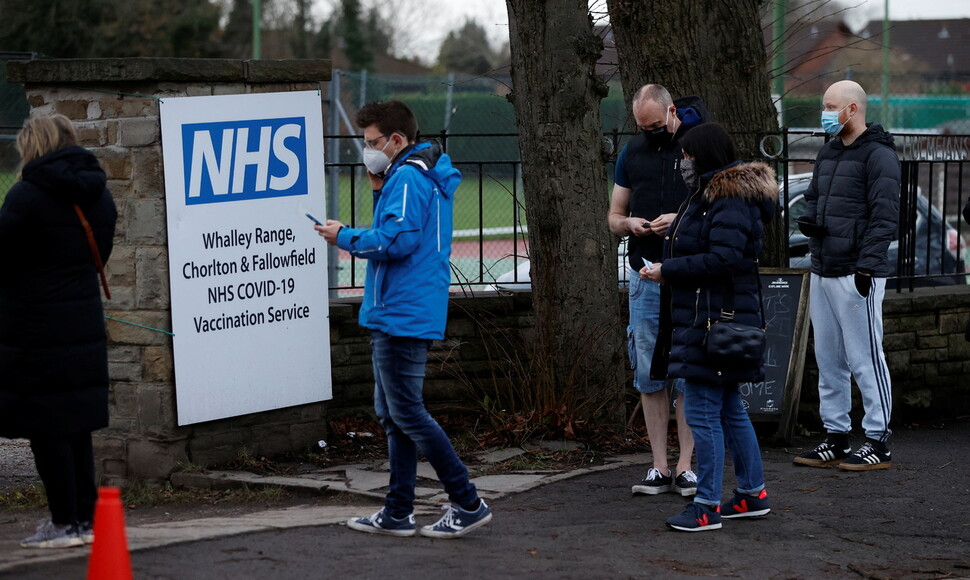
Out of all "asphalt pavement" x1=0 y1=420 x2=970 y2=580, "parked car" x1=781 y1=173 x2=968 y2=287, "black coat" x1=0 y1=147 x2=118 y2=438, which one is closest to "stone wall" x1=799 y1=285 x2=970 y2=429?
"parked car" x1=781 y1=173 x2=968 y2=287

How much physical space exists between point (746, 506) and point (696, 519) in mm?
375

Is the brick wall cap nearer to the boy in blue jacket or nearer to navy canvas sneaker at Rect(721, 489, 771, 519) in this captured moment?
the boy in blue jacket

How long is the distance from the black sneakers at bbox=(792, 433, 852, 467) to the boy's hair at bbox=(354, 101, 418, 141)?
3.24 metres

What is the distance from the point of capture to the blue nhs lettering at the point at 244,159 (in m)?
6.20

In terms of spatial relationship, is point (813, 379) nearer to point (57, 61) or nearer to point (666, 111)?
point (666, 111)

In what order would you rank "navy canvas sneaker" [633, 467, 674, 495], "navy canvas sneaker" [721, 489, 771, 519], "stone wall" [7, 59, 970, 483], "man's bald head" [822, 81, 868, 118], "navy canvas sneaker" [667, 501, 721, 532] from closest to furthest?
"navy canvas sneaker" [667, 501, 721, 532]
"navy canvas sneaker" [721, 489, 771, 519]
"navy canvas sneaker" [633, 467, 674, 495]
"stone wall" [7, 59, 970, 483]
"man's bald head" [822, 81, 868, 118]

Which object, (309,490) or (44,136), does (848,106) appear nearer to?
(309,490)

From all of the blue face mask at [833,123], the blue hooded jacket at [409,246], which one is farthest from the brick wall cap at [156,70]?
the blue face mask at [833,123]

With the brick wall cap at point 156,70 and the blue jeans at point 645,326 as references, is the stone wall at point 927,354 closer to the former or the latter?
the blue jeans at point 645,326

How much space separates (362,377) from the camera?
770cm

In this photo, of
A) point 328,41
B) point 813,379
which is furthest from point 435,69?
point 813,379

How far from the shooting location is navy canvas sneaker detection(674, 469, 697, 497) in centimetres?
591

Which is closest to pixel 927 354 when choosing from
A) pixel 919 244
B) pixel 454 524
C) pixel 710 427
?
pixel 919 244

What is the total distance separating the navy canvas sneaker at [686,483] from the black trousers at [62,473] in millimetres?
2771
